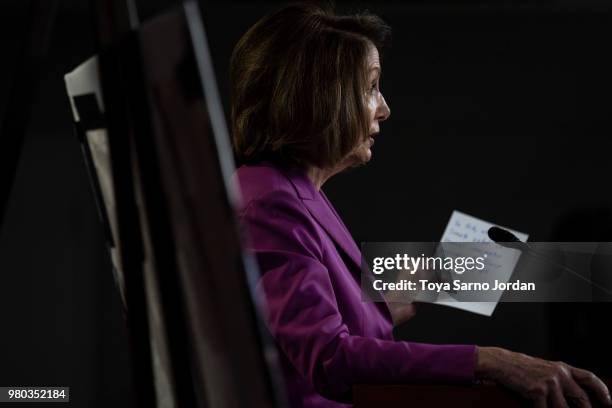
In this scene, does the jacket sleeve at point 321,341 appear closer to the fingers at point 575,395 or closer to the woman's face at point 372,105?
the fingers at point 575,395

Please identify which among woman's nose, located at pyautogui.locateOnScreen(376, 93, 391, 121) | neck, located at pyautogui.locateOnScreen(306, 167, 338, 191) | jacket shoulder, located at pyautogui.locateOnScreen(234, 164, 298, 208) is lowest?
neck, located at pyautogui.locateOnScreen(306, 167, 338, 191)

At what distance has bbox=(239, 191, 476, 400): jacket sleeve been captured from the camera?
38.4 inches

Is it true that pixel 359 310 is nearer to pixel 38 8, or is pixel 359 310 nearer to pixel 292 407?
pixel 292 407

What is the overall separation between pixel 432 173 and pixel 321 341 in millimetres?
2804

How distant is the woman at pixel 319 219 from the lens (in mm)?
969

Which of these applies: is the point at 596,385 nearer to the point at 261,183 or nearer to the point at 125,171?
the point at 261,183

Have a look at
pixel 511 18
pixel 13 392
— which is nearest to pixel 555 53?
pixel 511 18

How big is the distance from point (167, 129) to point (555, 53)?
3507 millimetres

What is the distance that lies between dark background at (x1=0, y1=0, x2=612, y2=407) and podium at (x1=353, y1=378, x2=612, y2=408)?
2715 mm

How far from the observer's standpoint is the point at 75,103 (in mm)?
658

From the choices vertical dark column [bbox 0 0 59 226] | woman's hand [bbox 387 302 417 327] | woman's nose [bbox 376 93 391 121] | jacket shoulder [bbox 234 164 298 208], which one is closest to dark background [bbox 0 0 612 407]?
woman's hand [bbox 387 302 417 327]

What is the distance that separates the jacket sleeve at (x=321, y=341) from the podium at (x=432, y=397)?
0.08 ft

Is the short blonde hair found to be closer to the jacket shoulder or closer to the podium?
the jacket shoulder

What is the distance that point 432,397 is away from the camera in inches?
37.1
